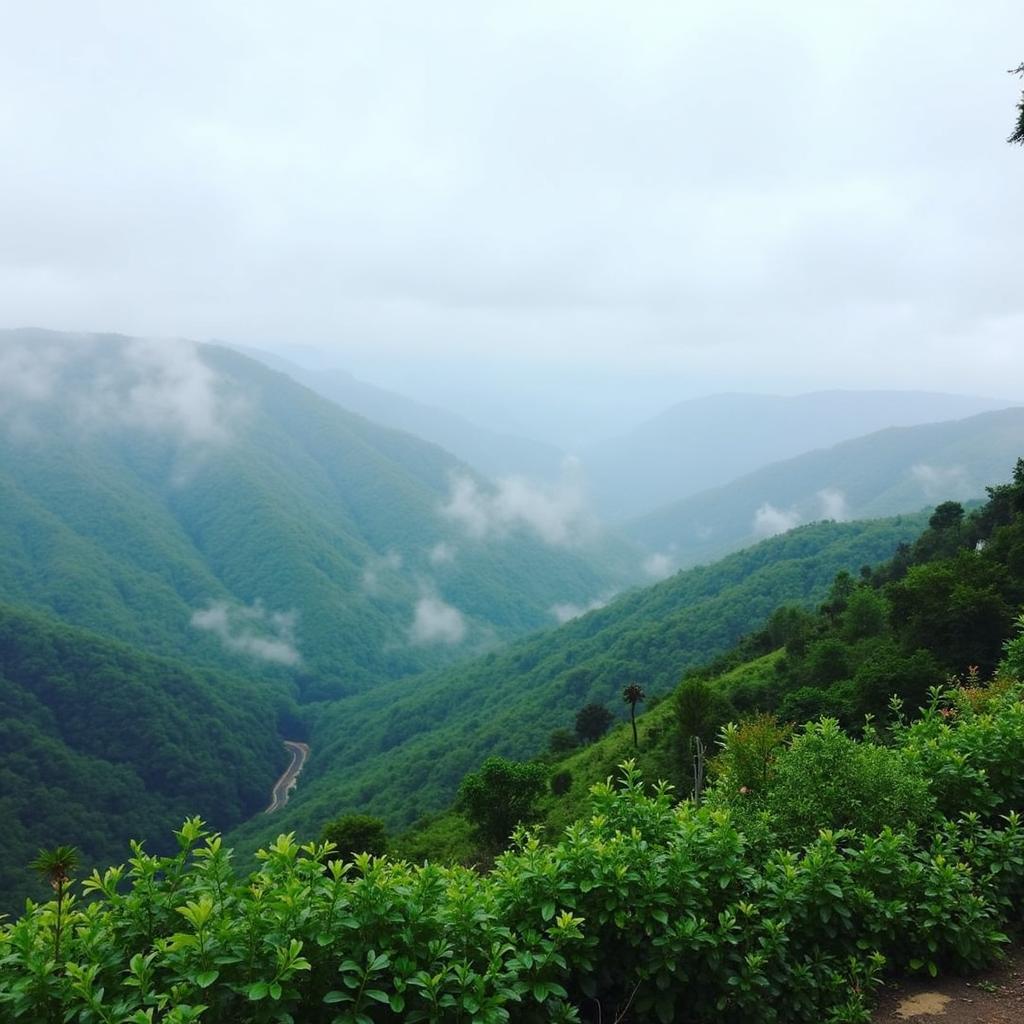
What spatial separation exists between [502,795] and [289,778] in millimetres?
97991

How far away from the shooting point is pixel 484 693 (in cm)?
12206

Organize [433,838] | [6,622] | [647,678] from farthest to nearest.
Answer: [6,622]
[647,678]
[433,838]

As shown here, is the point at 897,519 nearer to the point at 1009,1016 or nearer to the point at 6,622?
the point at 1009,1016

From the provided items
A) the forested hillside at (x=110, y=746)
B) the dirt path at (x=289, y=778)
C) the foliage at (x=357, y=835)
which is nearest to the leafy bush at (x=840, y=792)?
the foliage at (x=357, y=835)

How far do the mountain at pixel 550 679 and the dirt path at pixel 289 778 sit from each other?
2485mm

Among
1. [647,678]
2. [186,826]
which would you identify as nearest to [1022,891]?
[186,826]

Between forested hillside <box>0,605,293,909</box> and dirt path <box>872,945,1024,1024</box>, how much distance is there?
325 ft

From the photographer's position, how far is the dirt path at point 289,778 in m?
113

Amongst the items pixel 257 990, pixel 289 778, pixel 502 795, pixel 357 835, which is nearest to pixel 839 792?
pixel 257 990

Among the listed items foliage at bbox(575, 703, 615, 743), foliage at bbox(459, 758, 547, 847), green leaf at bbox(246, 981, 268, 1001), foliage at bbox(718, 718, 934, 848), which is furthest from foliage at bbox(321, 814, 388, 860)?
green leaf at bbox(246, 981, 268, 1001)

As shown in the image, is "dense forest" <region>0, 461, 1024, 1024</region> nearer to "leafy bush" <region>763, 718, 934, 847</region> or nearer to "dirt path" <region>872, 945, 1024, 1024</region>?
"leafy bush" <region>763, 718, 934, 847</region>

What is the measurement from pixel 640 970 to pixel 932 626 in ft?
102

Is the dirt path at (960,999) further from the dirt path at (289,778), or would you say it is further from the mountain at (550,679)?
the dirt path at (289,778)

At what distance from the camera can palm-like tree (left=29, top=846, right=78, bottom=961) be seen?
355 cm
